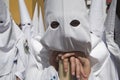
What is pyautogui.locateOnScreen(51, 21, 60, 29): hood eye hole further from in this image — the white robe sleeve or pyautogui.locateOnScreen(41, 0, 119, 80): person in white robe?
the white robe sleeve

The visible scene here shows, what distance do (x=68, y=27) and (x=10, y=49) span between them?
89cm

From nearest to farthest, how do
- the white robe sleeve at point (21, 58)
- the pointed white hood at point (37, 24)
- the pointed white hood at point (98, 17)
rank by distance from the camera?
the pointed white hood at point (98, 17) < the white robe sleeve at point (21, 58) < the pointed white hood at point (37, 24)

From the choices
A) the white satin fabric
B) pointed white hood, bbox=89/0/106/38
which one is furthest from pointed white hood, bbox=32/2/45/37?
the white satin fabric

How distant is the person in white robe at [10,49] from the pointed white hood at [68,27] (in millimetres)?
698

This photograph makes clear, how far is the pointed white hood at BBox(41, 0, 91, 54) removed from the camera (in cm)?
111

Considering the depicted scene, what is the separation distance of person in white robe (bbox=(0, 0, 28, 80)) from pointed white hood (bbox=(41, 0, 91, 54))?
2.29ft

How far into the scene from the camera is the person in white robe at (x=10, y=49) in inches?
73.2

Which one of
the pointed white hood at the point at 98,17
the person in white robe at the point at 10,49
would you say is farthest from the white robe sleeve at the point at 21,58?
the pointed white hood at the point at 98,17

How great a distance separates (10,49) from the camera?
1.93 meters

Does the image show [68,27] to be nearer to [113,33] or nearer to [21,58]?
[113,33]

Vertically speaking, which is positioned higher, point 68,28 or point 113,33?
point 68,28

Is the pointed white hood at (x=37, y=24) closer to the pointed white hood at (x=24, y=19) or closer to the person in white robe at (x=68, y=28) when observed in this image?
the pointed white hood at (x=24, y=19)

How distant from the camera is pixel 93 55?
1190mm

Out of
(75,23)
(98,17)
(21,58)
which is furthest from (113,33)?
(21,58)
